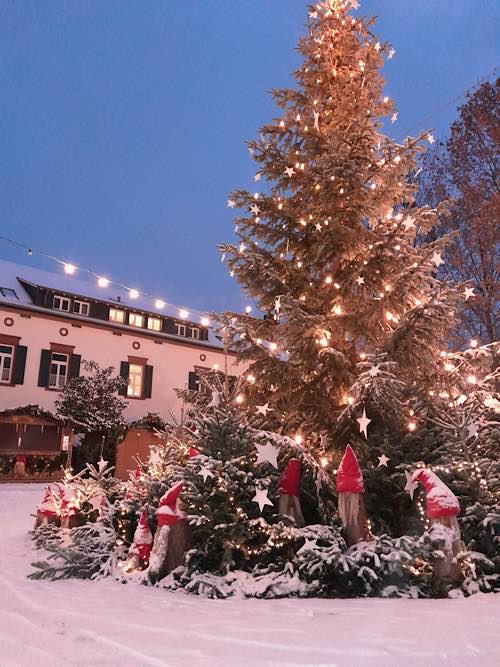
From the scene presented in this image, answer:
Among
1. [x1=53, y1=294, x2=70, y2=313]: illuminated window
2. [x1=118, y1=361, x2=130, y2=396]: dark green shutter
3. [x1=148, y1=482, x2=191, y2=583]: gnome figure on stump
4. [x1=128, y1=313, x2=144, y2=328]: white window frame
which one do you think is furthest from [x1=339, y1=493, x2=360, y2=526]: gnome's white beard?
[x1=128, y1=313, x2=144, y2=328]: white window frame

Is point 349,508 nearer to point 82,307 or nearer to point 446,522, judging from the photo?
point 446,522

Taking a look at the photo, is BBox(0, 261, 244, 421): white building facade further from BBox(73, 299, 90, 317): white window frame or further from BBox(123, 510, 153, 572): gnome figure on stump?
BBox(123, 510, 153, 572): gnome figure on stump

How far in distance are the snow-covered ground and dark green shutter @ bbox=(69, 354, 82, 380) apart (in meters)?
17.6

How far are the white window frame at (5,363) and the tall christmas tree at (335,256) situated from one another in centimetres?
1563

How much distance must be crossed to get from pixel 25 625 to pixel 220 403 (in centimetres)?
313

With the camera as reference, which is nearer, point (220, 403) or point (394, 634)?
point (394, 634)

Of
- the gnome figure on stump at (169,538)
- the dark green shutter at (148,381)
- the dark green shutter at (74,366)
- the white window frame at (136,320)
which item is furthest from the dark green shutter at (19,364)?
the gnome figure on stump at (169,538)

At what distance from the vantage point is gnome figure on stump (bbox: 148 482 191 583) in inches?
204

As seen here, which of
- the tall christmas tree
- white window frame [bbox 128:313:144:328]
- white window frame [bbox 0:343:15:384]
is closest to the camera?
the tall christmas tree

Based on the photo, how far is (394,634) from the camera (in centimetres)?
348

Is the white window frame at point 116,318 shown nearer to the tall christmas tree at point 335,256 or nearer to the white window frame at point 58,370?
the white window frame at point 58,370

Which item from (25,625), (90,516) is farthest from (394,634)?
(90,516)

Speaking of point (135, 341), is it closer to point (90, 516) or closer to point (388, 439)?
point (90, 516)

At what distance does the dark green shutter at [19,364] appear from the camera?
20453mm
